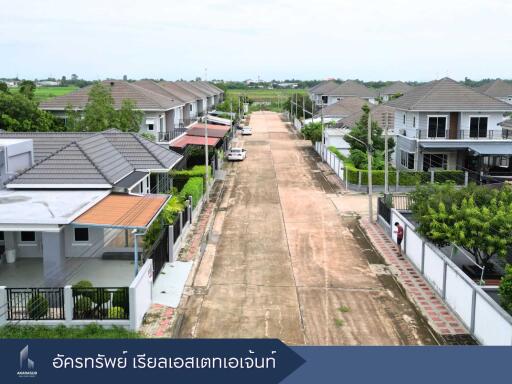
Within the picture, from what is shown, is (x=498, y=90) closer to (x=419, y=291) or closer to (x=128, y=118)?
(x=128, y=118)

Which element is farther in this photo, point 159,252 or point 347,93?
point 347,93

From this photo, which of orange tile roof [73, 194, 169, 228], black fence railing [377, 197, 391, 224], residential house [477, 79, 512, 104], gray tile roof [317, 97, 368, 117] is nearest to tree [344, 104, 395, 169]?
black fence railing [377, 197, 391, 224]

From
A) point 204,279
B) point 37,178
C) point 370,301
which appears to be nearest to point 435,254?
point 370,301

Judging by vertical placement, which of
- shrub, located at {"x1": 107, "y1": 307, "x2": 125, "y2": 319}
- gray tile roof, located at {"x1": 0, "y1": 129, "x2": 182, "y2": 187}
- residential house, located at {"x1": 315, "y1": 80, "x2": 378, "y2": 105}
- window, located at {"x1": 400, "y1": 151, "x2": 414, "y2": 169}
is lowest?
shrub, located at {"x1": 107, "y1": 307, "x2": 125, "y2": 319}

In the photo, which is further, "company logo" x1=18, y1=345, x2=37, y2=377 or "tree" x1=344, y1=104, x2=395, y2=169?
"tree" x1=344, y1=104, x2=395, y2=169

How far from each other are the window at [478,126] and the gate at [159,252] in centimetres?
2763

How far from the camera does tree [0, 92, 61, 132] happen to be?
4106cm

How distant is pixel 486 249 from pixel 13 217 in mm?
14570

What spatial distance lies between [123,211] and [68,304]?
14.7 feet

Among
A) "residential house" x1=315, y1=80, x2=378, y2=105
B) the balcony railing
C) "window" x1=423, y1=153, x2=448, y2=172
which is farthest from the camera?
"residential house" x1=315, y1=80, x2=378, y2=105

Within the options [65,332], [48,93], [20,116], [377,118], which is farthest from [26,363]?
[48,93]

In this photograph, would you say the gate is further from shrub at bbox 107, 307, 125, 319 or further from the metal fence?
the metal fence

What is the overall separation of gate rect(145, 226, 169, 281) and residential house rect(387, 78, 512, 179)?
80.6 ft

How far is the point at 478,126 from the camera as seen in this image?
137 feet
